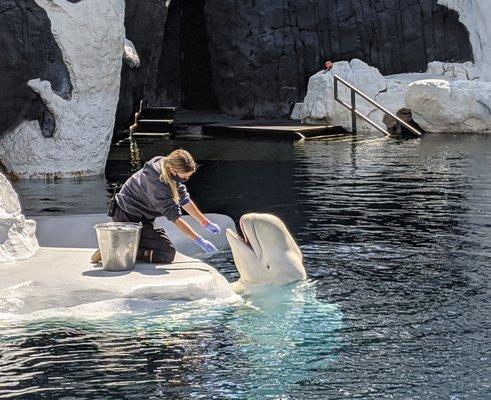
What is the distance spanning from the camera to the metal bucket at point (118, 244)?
314 inches

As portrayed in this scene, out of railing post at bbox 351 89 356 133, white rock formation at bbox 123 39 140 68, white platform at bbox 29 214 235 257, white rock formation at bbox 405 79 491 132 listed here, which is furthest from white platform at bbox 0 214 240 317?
white rock formation at bbox 405 79 491 132

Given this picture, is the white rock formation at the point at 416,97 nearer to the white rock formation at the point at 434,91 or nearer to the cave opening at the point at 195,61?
the white rock formation at the point at 434,91

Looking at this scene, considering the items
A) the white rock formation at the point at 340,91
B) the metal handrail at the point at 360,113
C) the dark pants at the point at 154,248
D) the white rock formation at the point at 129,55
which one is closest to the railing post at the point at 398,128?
the metal handrail at the point at 360,113

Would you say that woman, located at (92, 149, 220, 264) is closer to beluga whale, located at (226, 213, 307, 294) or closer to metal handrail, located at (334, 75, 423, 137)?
beluga whale, located at (226, 213, 307, 294)

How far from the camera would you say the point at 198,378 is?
650 cm

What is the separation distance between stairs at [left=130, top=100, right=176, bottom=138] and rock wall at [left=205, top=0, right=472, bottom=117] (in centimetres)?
303

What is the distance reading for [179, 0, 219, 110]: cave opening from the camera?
3042 cm

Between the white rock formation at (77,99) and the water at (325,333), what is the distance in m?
4.43

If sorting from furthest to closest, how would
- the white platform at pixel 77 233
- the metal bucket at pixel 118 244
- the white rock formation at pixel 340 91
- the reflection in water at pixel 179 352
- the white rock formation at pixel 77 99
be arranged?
the white rock formation at pixel 340 91, the white rock formation at pixel 77 99, the white platform at pixel 77 233, the metal bucket at pixel 118 244, the reflection in water at pixel 179 352

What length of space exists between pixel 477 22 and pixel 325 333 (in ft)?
70.6

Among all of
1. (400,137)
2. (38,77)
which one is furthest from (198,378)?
(400,137)

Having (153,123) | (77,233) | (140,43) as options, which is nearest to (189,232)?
(77,233)

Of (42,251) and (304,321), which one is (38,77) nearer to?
(42,251)

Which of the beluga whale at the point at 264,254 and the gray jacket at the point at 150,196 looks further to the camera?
the beluga whale at the point at 264,254
